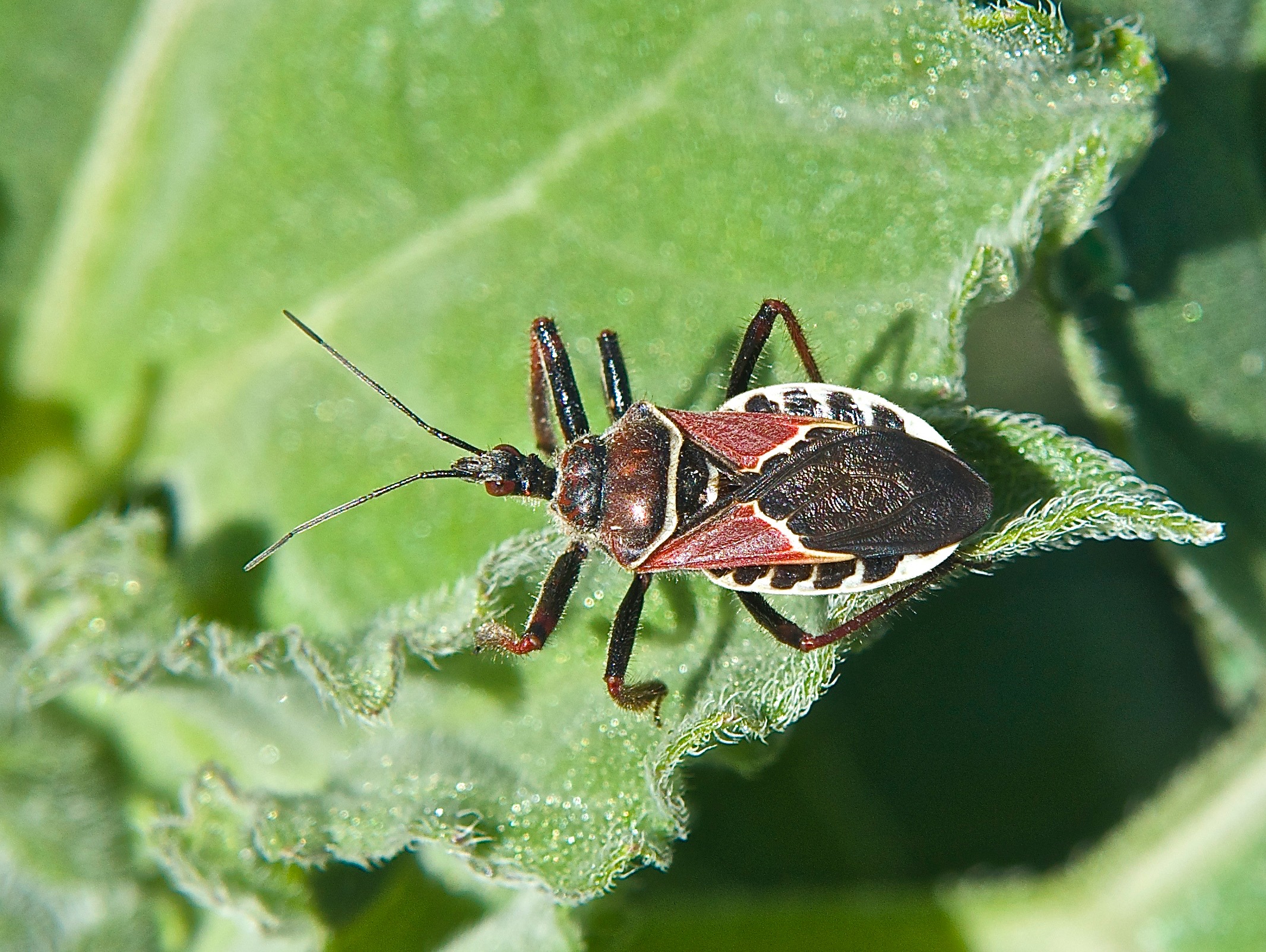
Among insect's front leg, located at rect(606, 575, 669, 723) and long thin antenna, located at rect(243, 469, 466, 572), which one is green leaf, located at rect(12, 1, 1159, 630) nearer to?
Result: long thin antenna, located at rect(243, 469, 466, 572)

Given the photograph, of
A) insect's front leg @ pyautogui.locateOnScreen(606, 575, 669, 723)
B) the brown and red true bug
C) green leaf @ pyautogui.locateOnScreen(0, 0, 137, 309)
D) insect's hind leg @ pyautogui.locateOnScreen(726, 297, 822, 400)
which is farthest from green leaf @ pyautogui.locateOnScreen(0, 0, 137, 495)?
insect's hind leg @ pyautogui.locateOnScreen(726, 297, 822, 400)

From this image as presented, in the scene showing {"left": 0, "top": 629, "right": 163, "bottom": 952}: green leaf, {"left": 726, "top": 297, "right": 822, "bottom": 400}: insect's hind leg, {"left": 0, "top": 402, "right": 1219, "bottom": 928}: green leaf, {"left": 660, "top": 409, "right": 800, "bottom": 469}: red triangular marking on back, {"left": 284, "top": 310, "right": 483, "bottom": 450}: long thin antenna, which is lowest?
{"left": 0, "top": 629, "right": 163, "bottom": 952}: green leaf

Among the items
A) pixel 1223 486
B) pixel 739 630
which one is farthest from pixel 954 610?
pixel 739 630

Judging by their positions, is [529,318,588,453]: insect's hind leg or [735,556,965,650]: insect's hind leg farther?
[529,318,588,453]: insect's hind leg

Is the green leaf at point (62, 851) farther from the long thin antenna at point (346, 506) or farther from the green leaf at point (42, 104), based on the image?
the green leaf at point (42, 104)

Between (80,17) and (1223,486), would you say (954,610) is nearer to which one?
(1223,486)

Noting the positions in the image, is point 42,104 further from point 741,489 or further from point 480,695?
point 741,489
